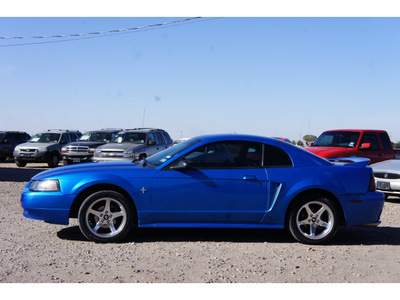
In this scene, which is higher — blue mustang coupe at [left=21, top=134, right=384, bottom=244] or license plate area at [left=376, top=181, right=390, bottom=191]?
blue mustang coupe at [left=21, top=134, right=384, bottom=244]

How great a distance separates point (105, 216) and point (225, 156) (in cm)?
176

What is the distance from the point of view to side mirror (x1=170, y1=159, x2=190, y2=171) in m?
6.22

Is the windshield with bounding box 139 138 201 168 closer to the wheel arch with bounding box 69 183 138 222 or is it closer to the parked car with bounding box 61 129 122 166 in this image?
the wheel arch with bounding box 69 183 138 222

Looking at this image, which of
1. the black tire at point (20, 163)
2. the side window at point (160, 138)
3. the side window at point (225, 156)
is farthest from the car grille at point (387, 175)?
the black tire at point (20, 163)

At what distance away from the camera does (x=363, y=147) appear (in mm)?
13438

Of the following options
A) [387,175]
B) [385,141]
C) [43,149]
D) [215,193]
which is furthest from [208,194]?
[43,149]

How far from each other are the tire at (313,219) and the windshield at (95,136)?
60.1ft

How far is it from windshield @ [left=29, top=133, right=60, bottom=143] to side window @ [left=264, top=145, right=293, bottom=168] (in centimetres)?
1890

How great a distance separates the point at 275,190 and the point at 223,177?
71 centimetres

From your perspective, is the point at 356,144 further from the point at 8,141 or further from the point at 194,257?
the point at 8,141

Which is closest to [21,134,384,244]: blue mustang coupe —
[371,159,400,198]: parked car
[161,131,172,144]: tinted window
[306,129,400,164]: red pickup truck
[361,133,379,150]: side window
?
[371,159,400,198]: parked car

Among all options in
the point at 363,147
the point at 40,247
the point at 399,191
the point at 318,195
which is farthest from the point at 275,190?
the point at 363,147

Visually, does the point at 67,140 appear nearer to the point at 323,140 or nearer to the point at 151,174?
the point at 323,140

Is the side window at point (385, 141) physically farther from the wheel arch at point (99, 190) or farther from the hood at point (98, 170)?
the wheel arch at point (99, 190)
